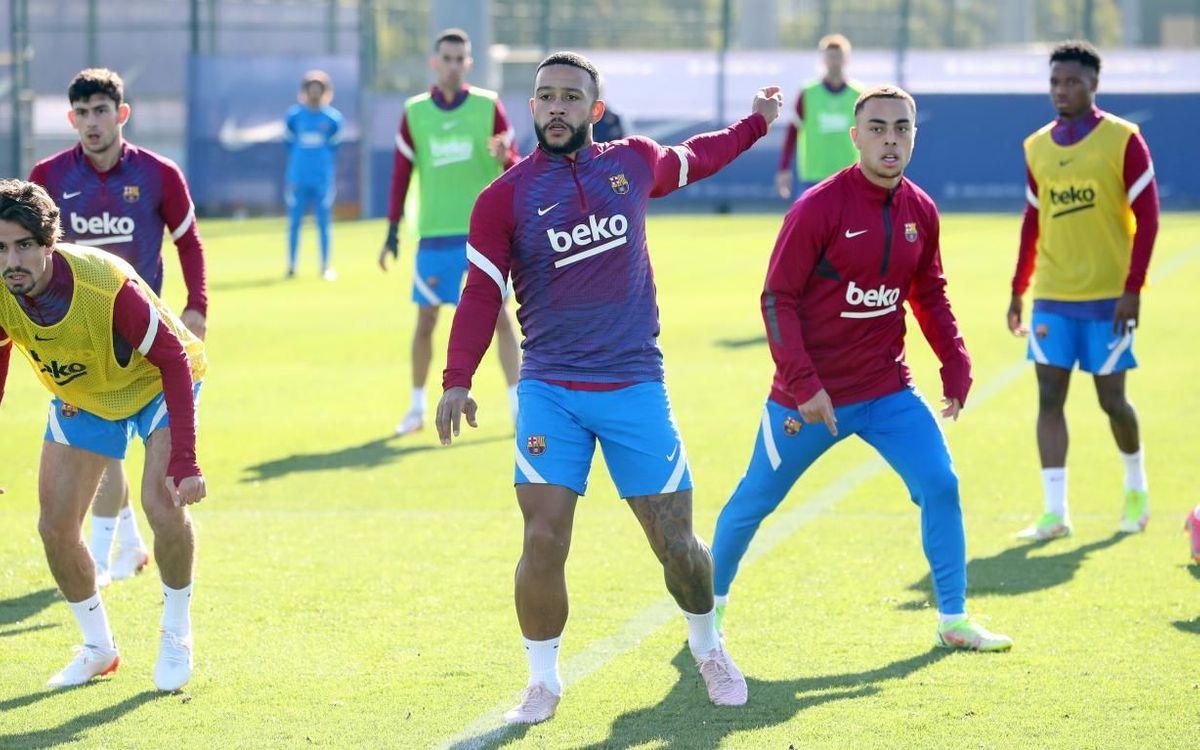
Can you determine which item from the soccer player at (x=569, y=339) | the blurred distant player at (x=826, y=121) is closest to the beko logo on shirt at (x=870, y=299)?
the soccer player at (x=569, y=339)

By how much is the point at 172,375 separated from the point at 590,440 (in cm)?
138

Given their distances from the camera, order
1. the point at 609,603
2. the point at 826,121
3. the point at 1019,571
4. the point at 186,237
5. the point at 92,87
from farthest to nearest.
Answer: the point at 826,121, the point at 186,237, the point at 1019,571, the point at 92,87, the point at 609,603

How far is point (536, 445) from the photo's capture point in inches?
222

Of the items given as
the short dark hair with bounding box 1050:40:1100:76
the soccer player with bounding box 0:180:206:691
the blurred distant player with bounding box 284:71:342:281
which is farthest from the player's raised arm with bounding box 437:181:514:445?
the blurred distant player with bounding box 284:71:342:281

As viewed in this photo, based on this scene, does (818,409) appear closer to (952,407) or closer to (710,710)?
(952,407)

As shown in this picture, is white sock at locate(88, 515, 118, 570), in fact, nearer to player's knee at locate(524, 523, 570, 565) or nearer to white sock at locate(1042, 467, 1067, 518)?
player's knee at locate(524, 523, 570, 565)

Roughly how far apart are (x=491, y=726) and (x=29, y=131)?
29.9 metres

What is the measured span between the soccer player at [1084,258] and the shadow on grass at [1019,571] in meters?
0.25

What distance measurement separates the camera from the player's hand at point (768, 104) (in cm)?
629

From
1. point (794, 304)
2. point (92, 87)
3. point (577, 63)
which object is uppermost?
Answer: point (577, 63)

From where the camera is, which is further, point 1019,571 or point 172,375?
point 1019,571

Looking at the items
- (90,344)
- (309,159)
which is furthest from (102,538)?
(309,159)

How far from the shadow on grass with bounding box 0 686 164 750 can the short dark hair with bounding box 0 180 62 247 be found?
5.00ft

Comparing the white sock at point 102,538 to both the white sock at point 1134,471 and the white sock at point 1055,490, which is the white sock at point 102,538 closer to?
the white sock at point 1055,490
